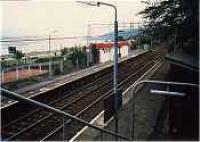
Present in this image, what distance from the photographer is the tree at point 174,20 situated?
57.7ft

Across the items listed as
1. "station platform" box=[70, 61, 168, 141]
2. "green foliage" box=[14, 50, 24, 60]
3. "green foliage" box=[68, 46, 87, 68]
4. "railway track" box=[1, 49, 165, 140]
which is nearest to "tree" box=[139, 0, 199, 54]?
"station platform" box=[70, 61, 168, 141]

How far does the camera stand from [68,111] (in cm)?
1714

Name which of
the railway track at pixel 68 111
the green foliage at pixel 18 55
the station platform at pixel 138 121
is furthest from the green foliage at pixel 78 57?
the station platform at pixel 138 121

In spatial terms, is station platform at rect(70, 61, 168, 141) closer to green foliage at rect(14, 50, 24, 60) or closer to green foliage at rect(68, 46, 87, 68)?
green foliage at rect(14, 50, 24, 60)

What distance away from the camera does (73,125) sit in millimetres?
14266

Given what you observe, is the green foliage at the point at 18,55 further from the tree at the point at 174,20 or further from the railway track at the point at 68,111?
the tree at the point at 174,20

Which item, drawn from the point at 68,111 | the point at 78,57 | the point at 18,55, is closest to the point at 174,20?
the point at 68,111

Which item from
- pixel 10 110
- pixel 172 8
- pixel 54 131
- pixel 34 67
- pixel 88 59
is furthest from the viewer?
pixel 88 59

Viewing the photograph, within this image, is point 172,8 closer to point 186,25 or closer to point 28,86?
point 186,25

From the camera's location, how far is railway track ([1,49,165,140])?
12648mm

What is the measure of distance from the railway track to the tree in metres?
4.64

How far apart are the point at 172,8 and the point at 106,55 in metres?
26.8

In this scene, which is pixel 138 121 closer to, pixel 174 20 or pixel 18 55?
pixel 174 20

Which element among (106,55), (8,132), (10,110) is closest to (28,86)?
(10,110)
